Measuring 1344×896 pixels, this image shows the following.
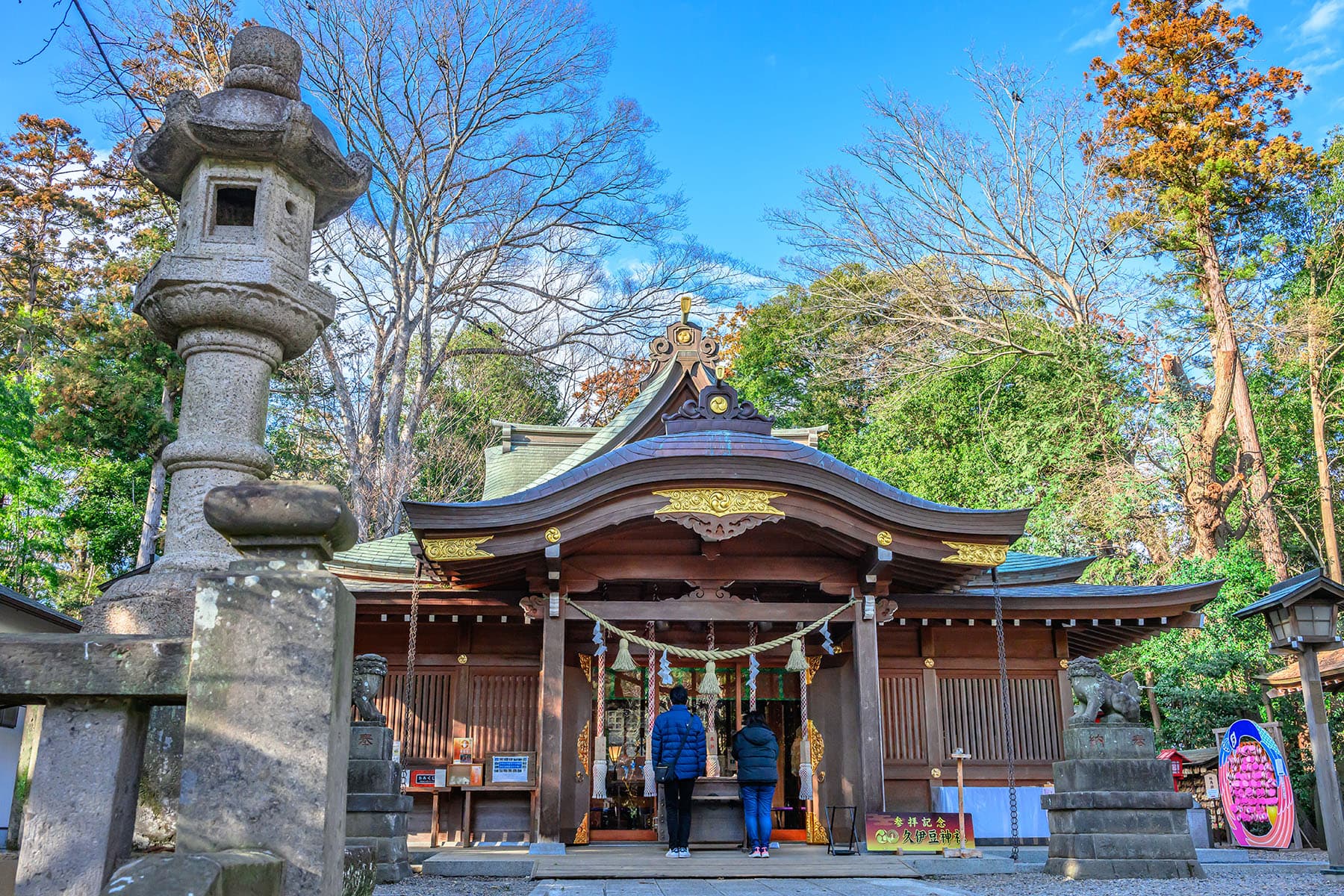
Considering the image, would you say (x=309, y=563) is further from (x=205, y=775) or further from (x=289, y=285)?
(x=289, y=285)

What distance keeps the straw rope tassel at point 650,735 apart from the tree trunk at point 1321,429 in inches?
627

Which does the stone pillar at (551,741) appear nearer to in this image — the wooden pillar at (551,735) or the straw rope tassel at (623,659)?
the wooden pillar at (551,735)

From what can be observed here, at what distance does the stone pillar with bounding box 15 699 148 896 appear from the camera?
9.21 ft

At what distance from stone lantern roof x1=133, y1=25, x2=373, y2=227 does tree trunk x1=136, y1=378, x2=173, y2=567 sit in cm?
1409

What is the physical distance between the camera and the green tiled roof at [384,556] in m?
12.0

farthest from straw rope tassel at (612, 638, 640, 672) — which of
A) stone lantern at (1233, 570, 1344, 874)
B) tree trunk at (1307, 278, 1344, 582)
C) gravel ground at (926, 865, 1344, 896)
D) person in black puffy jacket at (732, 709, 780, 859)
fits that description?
tree trunk at (1307, 278, 1344, 582)

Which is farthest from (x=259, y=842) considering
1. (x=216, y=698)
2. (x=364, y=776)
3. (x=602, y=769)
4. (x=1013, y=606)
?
(x=1013, y=606)

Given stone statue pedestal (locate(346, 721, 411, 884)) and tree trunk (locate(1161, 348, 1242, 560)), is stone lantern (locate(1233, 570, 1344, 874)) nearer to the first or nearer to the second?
stone statue pedestal (locate(346, 721, 411, 884))

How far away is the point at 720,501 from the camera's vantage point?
9.59 m

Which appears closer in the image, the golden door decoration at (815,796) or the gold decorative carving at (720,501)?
the gold decorative carving at (720,501)

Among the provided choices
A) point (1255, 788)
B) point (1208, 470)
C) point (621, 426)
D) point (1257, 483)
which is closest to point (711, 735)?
point (621, 426)

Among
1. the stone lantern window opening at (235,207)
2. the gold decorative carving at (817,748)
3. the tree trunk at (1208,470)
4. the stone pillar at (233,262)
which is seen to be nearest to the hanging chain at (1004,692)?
the gold decorative carving at (817,748)

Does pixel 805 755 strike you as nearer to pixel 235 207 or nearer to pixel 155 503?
pixel 235 207

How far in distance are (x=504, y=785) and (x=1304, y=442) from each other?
19.8 m
